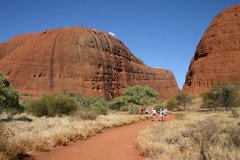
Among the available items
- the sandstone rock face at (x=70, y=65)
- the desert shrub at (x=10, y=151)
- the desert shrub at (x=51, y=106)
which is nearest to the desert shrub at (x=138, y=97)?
the desert shrub at (x=51, y=106)

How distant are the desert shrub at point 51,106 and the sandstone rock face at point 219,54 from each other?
4885 cm

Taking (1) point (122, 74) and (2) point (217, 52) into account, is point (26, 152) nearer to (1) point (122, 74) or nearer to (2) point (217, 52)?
(1) point (122, 74)

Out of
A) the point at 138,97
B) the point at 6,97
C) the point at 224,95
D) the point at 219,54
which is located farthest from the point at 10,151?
the point at 219,54

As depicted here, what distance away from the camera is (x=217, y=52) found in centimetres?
5950

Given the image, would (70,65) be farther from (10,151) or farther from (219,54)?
(219,54)

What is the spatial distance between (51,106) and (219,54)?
56454 mm

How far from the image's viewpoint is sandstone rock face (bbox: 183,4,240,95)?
55728mm

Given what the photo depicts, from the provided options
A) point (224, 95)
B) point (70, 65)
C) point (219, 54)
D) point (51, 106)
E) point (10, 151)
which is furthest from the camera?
point (219, 54)

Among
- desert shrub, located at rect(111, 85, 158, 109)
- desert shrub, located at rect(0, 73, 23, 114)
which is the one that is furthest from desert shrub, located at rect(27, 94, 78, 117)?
desert shrub, located at rect(111, 85, 158, 109)

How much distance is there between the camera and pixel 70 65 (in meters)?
48.5

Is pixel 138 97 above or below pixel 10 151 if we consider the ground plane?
above

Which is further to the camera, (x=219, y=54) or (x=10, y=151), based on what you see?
(x=219, y=54)

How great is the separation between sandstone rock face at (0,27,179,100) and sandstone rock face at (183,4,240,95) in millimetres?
21186

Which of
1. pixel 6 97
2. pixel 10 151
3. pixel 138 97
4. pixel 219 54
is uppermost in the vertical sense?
pixel 219 54
